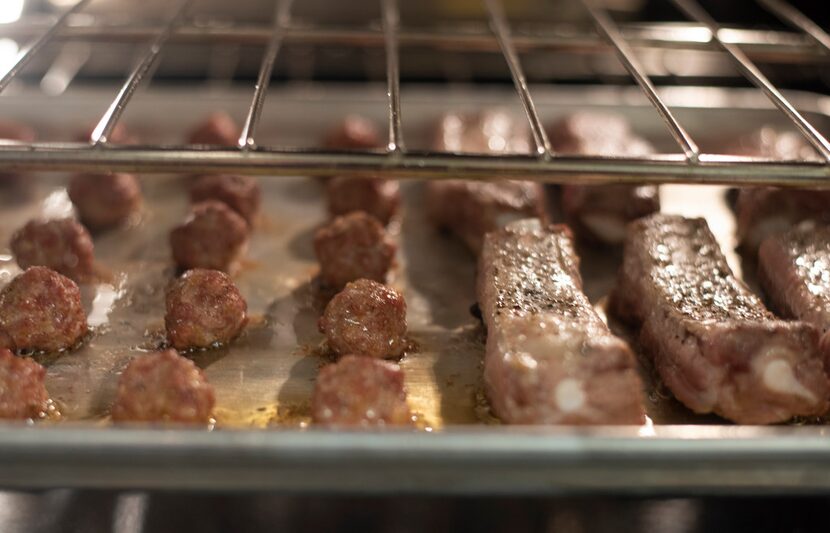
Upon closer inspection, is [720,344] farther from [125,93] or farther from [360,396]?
[125,93]

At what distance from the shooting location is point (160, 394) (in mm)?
1666

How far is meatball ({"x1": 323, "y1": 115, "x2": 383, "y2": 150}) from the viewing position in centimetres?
280

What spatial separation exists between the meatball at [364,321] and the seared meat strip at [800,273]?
0.98 metres

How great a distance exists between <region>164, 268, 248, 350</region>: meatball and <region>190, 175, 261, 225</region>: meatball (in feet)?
1.78

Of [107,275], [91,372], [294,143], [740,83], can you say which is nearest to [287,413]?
[91,372]

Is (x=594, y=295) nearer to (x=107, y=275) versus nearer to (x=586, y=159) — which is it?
(x=586, y=159)

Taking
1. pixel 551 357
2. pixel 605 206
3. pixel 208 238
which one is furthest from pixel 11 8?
pixel 551 357

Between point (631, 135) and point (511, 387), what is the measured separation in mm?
1575

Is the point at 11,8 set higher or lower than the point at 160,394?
higher

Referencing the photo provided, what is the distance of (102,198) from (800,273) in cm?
200

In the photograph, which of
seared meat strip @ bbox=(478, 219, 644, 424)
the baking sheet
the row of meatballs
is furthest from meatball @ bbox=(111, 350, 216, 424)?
seared meat strip @ bbox=(478, 219, 644, 424)

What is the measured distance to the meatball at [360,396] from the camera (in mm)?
1635

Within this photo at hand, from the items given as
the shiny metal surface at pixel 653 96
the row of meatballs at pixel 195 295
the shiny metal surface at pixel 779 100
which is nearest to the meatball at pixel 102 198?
the row of meatballs at pixel 195 295

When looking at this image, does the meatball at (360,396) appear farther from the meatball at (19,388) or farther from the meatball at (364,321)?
the meatball at (19,388)
